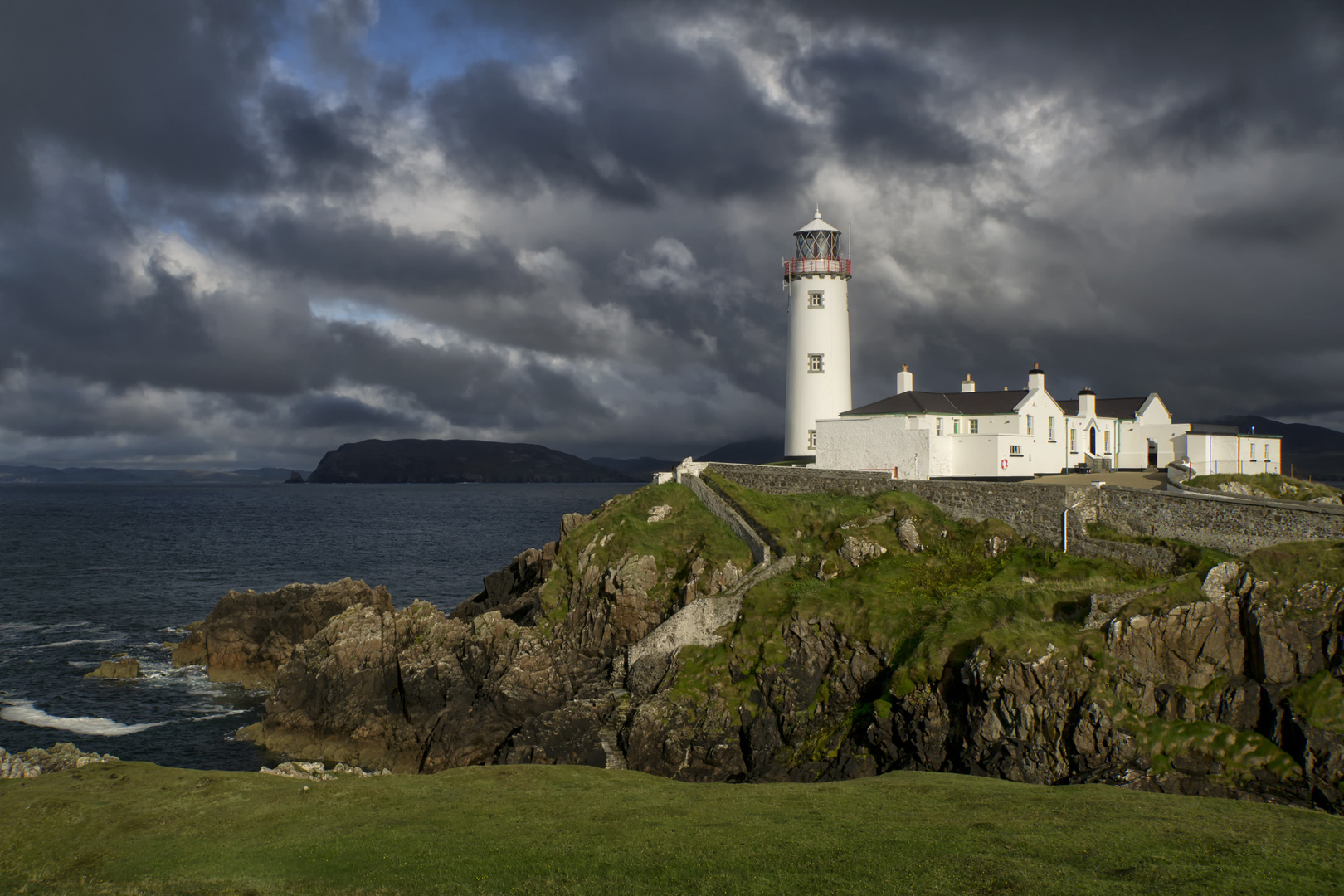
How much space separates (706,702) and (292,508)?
165 metres

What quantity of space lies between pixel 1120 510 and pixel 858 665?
14.9 metres

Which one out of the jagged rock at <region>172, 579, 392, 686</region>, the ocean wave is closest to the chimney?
the jagged rock at <region>172, 579, 392, 686</region>

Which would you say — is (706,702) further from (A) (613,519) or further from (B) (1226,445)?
(B) (1226,445)

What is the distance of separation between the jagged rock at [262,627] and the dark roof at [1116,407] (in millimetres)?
46735

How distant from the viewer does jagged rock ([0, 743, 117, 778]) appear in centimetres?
2464

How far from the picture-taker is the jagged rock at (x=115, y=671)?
152 feet

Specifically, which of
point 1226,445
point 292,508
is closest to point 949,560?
point 1226,445

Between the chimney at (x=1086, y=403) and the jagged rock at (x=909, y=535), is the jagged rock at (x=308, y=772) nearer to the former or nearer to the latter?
the jagged rock at (x=909, y=535)

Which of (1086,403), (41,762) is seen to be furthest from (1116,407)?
(41,762)

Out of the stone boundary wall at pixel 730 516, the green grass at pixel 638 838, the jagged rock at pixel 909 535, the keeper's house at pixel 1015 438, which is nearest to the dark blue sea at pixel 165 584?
the green grass at pixel 638 838

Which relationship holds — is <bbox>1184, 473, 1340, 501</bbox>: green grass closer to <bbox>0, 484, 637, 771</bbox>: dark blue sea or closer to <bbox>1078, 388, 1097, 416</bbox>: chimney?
<bbox>1078, 388, 1097, 416</bbox>: chimney

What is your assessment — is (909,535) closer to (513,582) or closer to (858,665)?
(858,665)

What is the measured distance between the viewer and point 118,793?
72.6 ft

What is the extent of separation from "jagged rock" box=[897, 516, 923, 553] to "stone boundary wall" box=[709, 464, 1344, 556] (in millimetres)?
2513
